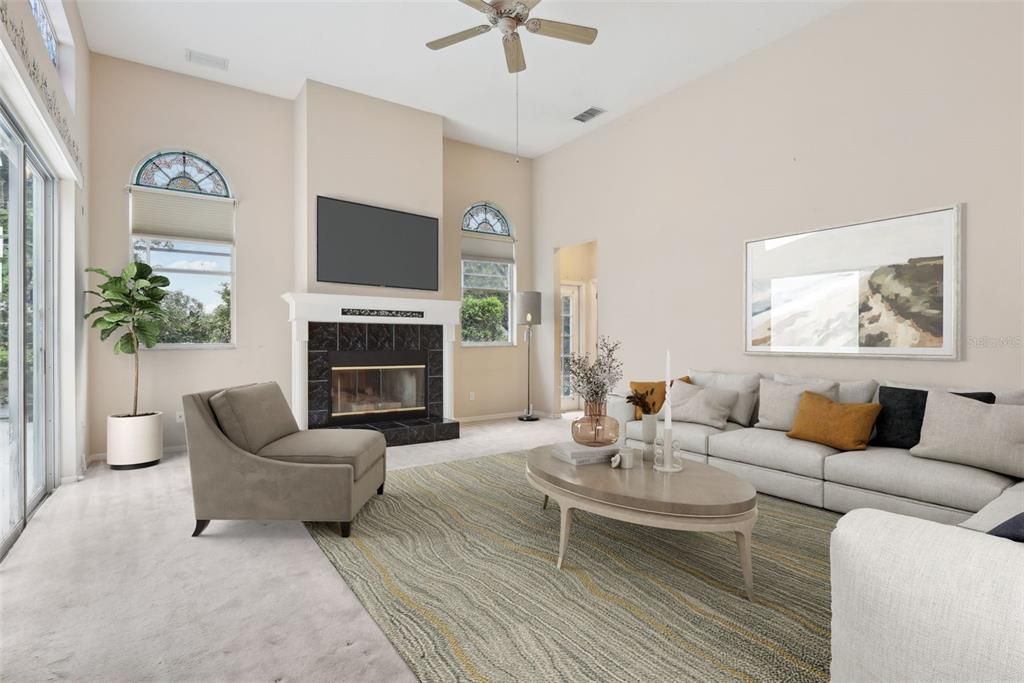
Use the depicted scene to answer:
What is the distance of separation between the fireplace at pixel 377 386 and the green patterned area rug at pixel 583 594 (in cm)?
233

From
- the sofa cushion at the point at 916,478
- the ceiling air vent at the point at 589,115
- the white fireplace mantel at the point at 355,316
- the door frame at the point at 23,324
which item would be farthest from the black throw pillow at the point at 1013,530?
the ceiling air vent at the point at 589,115

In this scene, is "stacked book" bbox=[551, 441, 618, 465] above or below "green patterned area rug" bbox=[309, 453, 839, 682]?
above

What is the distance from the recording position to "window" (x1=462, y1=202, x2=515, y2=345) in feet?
22.7

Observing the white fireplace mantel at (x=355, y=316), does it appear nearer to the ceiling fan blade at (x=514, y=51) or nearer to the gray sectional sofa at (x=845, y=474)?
the ceiling fan blade at (x=514, y=51)

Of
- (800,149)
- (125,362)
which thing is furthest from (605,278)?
(125,362)

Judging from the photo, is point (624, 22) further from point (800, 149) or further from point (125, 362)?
point (125, 362)

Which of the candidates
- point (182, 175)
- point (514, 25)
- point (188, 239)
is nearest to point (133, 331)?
point (188, 239)

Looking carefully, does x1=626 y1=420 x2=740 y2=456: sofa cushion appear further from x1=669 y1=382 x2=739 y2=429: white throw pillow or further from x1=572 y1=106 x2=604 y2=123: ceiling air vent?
x1=572 y1=106 x2=604 y2=123: ceiling air vent

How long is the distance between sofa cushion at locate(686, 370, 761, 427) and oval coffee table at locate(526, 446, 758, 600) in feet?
5.35

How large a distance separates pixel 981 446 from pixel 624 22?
3850 mm

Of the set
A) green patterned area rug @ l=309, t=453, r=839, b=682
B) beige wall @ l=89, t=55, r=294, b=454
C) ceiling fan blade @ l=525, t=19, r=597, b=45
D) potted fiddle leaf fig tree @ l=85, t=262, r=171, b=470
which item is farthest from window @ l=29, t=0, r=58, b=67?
green patterned area rug @ l=309, t=453, r=839, b=682

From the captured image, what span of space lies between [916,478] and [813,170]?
2.59 metres

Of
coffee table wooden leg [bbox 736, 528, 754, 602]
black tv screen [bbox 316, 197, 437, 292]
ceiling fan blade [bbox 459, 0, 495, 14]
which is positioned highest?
ceiling fan blade [bbox 459, 0, 495, 14]

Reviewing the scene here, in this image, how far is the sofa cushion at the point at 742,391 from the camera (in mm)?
4160
